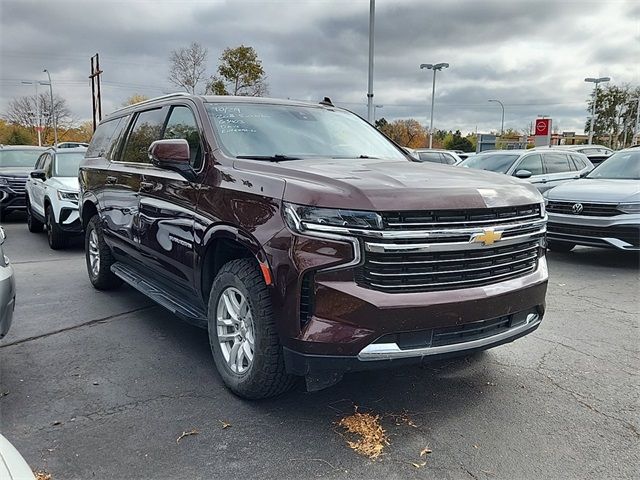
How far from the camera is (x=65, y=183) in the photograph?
855cm

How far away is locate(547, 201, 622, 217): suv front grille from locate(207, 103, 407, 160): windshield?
4.19m

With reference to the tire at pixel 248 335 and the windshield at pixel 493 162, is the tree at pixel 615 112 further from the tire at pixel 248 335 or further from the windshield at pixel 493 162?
the tire at pixel 248 335

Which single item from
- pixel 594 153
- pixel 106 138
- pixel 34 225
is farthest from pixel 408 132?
pixel 106 138

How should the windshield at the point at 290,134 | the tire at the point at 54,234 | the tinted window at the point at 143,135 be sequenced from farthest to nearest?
the tire at the point at 54,234 → the tinted window at the point at 143,135 → the windshield at the point at 290,134

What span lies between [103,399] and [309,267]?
1.71 metres

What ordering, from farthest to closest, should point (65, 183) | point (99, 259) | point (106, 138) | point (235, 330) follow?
1. point (65, 183)
2. point (106, 138)
3. point (99, 259)
4. point (235, 330)

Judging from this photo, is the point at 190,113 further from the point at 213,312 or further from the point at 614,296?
the point at 614,296

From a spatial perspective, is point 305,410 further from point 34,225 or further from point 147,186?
point 34,225

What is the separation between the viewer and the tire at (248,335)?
2926 mm

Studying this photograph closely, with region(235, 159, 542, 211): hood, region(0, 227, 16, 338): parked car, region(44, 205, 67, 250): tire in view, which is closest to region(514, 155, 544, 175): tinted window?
region(235, 159, 542, 211): hood

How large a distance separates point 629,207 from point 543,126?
A: 2921 cm

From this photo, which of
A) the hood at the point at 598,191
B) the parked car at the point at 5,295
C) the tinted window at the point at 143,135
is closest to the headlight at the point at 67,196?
the tinted window at the point at 143,135

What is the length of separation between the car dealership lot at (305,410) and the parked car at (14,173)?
8.18 meters

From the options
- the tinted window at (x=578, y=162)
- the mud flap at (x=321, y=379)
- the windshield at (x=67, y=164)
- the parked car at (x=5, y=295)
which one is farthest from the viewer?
the tinted window at (x=578, y=162)
